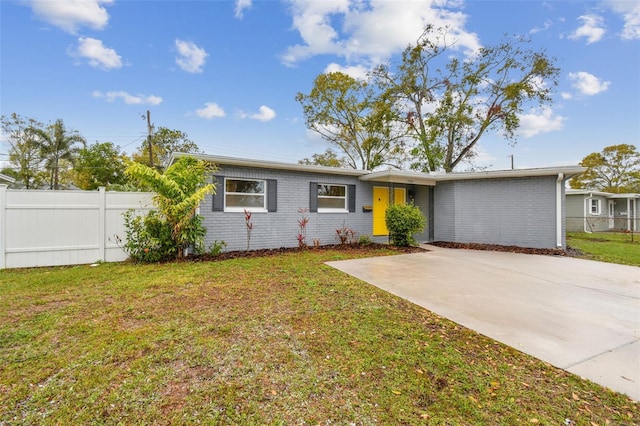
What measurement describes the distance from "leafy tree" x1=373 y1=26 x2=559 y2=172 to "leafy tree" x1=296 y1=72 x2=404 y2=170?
2.08 m

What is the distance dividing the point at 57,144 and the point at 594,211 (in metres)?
36.6

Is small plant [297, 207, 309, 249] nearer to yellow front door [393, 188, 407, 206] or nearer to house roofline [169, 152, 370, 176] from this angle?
house roofline [169, 152, 370, 176]

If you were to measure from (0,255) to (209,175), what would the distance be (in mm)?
4467

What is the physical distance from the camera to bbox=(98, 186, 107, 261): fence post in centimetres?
664

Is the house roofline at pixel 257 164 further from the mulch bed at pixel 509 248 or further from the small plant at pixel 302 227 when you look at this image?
the mulch bed at pixel 509 248

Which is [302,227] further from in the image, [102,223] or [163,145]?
[163,145]

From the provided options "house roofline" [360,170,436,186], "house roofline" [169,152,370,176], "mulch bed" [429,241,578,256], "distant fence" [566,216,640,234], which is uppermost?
"house roofline" [169,152,370,176]

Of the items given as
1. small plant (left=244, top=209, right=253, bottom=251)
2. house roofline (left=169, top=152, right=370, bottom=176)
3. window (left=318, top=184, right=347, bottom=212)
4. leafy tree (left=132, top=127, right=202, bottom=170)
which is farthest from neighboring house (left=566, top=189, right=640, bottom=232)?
leafy tree (left=132, top=127, right=202, bottom=170)

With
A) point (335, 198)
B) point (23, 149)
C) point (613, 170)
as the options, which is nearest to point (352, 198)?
point (335, 198)

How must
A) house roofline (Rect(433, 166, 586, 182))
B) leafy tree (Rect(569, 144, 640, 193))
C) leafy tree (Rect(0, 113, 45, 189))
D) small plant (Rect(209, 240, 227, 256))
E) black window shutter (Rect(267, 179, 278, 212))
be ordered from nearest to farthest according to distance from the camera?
small plant (Rect(209, 240, 227, 256)) < house roofline (Rect(433, 166, 586, 182)) < black window shutter (Rect(267, 179, 278, 212)) < leafy tree (Rect(0, 113, 45, 189)) < leafy tree (Rect(569, 144, 640, 193))

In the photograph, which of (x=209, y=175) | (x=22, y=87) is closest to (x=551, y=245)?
(x=209, y=175)

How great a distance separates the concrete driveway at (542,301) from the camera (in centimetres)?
262

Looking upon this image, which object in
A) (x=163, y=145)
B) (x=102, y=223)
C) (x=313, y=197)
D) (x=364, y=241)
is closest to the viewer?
(x=102, y=223)

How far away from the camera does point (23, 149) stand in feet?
66.8
